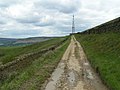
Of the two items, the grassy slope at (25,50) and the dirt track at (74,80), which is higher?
the dirt track at (74,80)

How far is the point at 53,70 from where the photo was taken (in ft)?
91.4

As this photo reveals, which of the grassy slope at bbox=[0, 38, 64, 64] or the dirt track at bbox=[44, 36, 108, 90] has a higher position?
the dirt track at bbox=[44, 36, 108, 90]

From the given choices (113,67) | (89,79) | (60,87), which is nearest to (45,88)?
(60,87)

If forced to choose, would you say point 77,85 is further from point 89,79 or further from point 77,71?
point 77,71

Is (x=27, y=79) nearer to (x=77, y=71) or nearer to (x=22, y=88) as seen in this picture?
(x=22, y=88)

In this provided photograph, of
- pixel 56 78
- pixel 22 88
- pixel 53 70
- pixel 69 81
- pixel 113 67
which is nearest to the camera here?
pixel 22 88

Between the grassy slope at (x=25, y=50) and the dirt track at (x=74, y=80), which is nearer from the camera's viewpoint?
the dirt track at (x=74, y=80)

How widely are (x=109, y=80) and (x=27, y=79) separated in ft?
22.1

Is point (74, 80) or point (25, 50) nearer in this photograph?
point (74, 80)

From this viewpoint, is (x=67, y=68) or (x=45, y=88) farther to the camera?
(x=67, y=68)

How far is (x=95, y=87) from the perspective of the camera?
20.2 m

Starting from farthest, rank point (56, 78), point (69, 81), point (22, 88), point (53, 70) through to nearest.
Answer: point (53, 70), point (56, 78), point (69, 81), point (22, 88)

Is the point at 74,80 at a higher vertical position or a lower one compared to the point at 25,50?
higher

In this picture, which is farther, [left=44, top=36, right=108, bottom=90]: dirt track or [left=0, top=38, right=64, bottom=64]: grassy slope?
[left=0, top=38, right=64, bottom=64]: grassy slope
